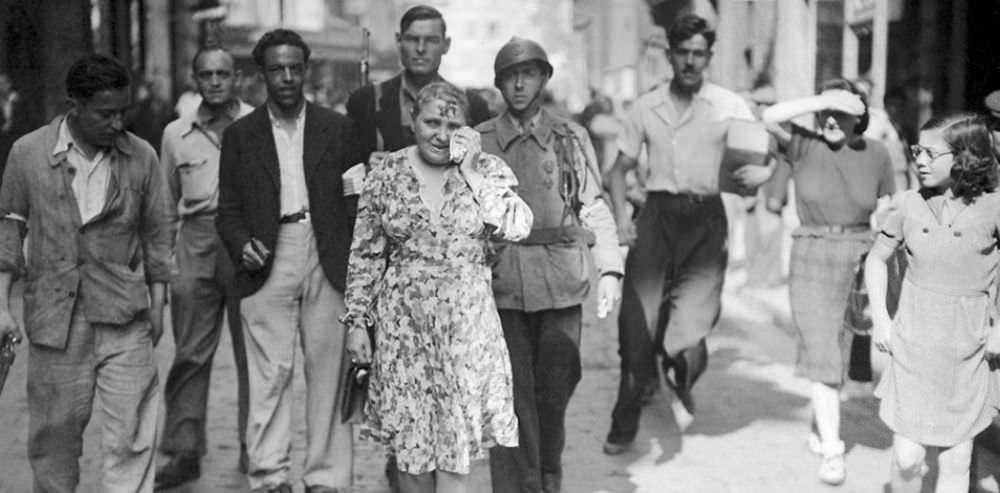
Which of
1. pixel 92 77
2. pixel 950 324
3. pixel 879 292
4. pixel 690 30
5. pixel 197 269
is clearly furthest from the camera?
pixel 690 30

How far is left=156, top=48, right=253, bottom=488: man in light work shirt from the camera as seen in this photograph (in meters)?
6.69

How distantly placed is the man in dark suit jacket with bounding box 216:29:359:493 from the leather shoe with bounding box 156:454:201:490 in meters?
0.82

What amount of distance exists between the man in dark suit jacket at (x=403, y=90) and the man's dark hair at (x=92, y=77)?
1.44 m

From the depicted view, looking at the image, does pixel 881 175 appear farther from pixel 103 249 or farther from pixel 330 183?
pixel 103 249

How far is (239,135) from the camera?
5961mm

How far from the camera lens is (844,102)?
666 centimetres

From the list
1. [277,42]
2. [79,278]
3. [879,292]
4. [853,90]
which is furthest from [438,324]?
[853,90]

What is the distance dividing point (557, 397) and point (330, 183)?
144cm

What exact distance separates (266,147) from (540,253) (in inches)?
51.5

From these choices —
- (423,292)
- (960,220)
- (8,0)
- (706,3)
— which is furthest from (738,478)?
(706,3)

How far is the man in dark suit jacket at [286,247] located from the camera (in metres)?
5.88

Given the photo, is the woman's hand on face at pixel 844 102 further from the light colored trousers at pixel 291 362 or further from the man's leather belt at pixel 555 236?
the light colored trousers at pixel 291 362

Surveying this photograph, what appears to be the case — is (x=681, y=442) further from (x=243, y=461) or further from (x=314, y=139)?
(x=314, y=139)

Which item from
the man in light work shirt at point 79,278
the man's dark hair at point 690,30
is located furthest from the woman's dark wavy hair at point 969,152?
the man in light work shirt at point 79,278
